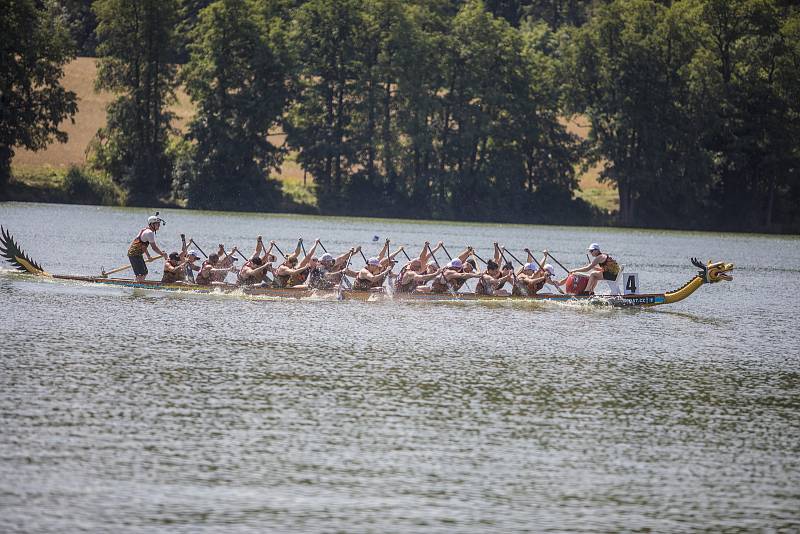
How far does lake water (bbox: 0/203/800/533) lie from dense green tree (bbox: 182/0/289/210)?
168 feet

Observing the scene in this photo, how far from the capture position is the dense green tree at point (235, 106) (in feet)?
281

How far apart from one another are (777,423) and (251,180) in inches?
2732

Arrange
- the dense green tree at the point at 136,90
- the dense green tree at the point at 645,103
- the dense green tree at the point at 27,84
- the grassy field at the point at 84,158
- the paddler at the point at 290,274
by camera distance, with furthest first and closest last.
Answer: the dense green tree at the point at 645,103 < the grassy field at the point at 84,158 < the dense green tree at the point at 136,90 < the dense green tree at the point at 27,84 < the paddler at the point at 290,274

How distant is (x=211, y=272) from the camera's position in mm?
34312

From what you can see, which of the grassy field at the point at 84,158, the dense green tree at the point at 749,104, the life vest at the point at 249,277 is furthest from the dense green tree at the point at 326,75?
the life vest at the point at 249,277

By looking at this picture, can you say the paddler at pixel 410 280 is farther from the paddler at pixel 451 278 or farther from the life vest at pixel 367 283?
the life vest at pixel 367 283

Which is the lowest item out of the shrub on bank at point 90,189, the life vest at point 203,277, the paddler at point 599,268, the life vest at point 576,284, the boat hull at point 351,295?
the boat hull at point 351,295

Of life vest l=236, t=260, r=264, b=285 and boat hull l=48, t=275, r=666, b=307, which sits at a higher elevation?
life vest l=236, t=260, r=264, b=285

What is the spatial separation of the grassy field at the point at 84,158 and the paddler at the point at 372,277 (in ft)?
170

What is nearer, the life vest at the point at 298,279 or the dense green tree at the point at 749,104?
the life vest at the point at 298,279

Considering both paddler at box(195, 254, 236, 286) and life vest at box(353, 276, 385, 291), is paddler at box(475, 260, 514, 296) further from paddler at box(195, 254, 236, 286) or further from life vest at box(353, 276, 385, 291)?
paddler at box(195, 254, 236, 286)

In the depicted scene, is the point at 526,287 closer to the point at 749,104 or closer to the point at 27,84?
the point at 27,84

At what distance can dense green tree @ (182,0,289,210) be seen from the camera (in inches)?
3369

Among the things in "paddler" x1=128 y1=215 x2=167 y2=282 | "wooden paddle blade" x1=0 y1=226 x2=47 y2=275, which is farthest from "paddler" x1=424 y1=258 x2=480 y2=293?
"wooden paddle blade" x1=0 y1=226 x2=47 y2=275
